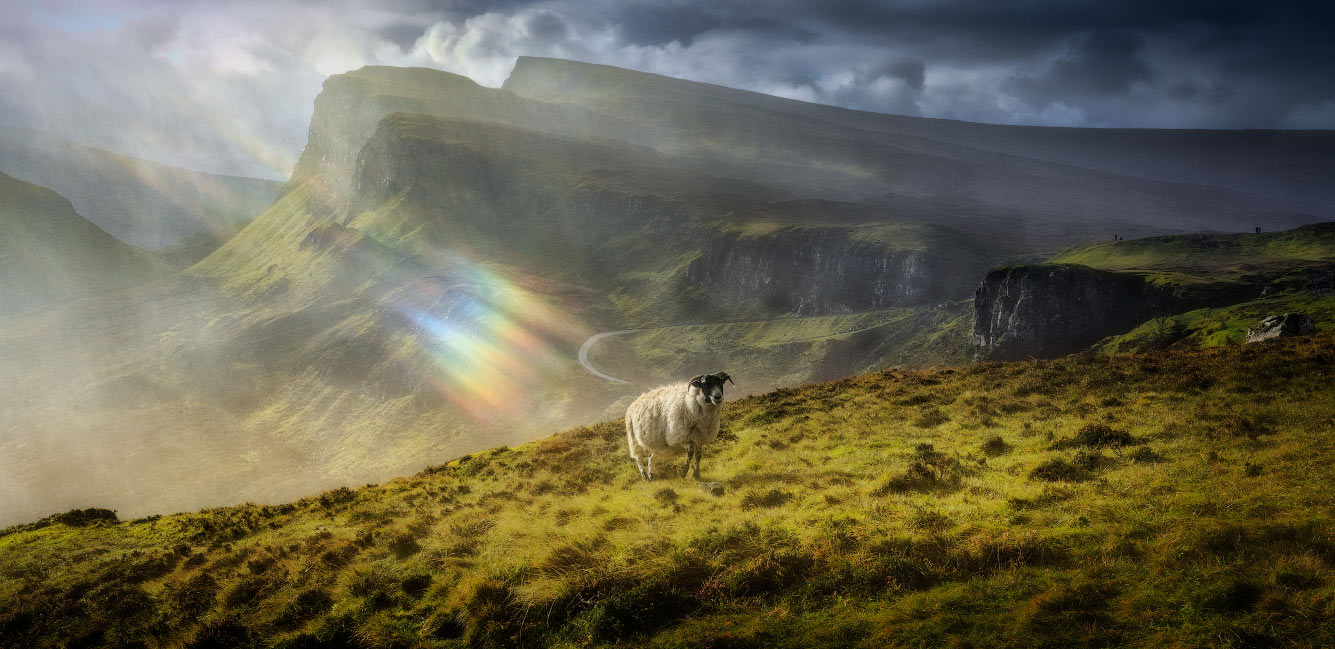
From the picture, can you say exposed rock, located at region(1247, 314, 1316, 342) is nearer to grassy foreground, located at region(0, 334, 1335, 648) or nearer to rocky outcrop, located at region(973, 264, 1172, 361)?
grassy foreground, located at region(0, 334, 1335, 648)

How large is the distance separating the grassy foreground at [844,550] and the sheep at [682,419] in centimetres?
121

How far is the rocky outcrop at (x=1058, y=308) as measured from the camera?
9338 cm

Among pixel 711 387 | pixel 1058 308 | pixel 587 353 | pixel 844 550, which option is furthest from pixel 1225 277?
pixel 844 550

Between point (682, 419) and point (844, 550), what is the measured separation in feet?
27.8

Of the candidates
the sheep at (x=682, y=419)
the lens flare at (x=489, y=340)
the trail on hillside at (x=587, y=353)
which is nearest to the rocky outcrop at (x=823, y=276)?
the trail on hillside at (x=587, y=353)

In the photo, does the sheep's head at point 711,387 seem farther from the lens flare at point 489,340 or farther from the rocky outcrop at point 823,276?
the rocky outcrop at point 823,276

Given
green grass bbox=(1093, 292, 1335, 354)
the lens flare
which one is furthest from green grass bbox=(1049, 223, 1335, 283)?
the lens flare

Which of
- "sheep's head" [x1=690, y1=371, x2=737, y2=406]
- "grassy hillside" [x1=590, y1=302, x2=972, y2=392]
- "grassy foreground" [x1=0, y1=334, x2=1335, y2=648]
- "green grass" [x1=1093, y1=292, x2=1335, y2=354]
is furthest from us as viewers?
"grassy hillside" [x1=590, y1=302, x2=972, y2=392]

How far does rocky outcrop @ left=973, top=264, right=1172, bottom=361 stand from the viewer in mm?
93375

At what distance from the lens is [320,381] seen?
151875mm

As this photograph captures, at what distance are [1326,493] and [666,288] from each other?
19014 centimetres

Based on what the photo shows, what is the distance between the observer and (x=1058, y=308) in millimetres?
97688

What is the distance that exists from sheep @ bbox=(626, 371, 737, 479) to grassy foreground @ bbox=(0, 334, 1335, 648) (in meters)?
1.21

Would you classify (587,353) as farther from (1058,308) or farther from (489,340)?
(1058,308)
